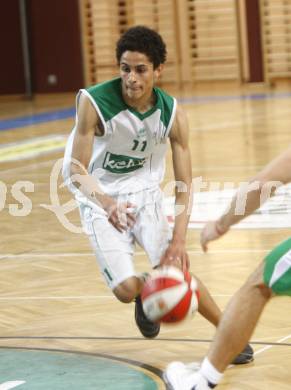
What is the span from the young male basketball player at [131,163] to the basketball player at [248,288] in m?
0.85

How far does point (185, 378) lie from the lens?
14.1 feet

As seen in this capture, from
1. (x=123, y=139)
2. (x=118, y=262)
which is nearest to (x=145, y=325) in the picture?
(x=118, y=262)

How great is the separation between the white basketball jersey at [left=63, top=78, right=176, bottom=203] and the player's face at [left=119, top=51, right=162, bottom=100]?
0.13 m

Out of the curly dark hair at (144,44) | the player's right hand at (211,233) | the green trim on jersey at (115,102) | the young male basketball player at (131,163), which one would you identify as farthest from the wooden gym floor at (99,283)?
the curly dark hair at (144,44)

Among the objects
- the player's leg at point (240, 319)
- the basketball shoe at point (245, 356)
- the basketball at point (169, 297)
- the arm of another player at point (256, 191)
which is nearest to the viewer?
the arm of another player at point (256, 191)

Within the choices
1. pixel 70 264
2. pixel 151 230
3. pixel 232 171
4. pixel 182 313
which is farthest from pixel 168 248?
pixel 232 171

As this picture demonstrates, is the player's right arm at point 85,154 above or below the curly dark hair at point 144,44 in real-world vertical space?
below

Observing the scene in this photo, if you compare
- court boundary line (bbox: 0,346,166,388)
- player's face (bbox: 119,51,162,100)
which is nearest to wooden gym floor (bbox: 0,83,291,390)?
court boundary line (bbox: 0,346,166,388)

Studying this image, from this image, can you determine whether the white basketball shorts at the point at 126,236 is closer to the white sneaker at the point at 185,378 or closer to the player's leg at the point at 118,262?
the player's leg at the point at 118,262

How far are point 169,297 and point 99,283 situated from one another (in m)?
2.22

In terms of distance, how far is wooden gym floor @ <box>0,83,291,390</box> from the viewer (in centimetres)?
515

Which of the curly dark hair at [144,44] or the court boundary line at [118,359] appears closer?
the court boundary line at [118,359]

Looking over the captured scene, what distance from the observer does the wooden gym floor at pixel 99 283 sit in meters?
5.15

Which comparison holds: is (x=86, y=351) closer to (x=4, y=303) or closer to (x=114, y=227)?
(x=114, y=227)
